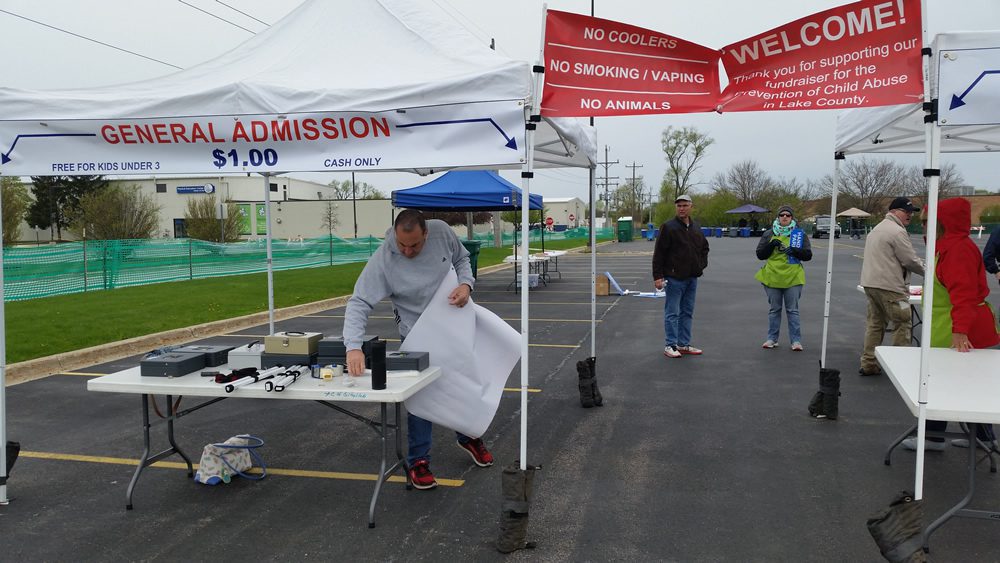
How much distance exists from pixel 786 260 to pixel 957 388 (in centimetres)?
497

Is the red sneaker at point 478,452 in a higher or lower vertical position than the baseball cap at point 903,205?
lower

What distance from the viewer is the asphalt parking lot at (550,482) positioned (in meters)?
3.51

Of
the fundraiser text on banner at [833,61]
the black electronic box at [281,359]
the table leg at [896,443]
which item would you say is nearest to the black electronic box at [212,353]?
the black electronic box at [281,359]

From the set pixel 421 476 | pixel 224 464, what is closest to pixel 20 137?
pixel 224 464

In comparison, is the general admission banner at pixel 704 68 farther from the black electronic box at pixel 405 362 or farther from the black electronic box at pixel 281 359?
the black electronic box at pixel 281 359

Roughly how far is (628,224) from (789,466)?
53375 millimetres

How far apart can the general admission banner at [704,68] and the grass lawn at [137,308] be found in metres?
7.48

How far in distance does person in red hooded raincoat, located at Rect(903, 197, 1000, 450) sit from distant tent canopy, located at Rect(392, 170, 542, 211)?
948cm

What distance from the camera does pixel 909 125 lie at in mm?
5430

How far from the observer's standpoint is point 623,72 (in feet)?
12.1

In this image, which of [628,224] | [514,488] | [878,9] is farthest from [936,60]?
[628,224]

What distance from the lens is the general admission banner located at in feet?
11.4

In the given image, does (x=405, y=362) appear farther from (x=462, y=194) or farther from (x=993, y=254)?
(x=462, y=194)

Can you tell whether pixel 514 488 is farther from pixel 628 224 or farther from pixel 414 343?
pixel 628 224
